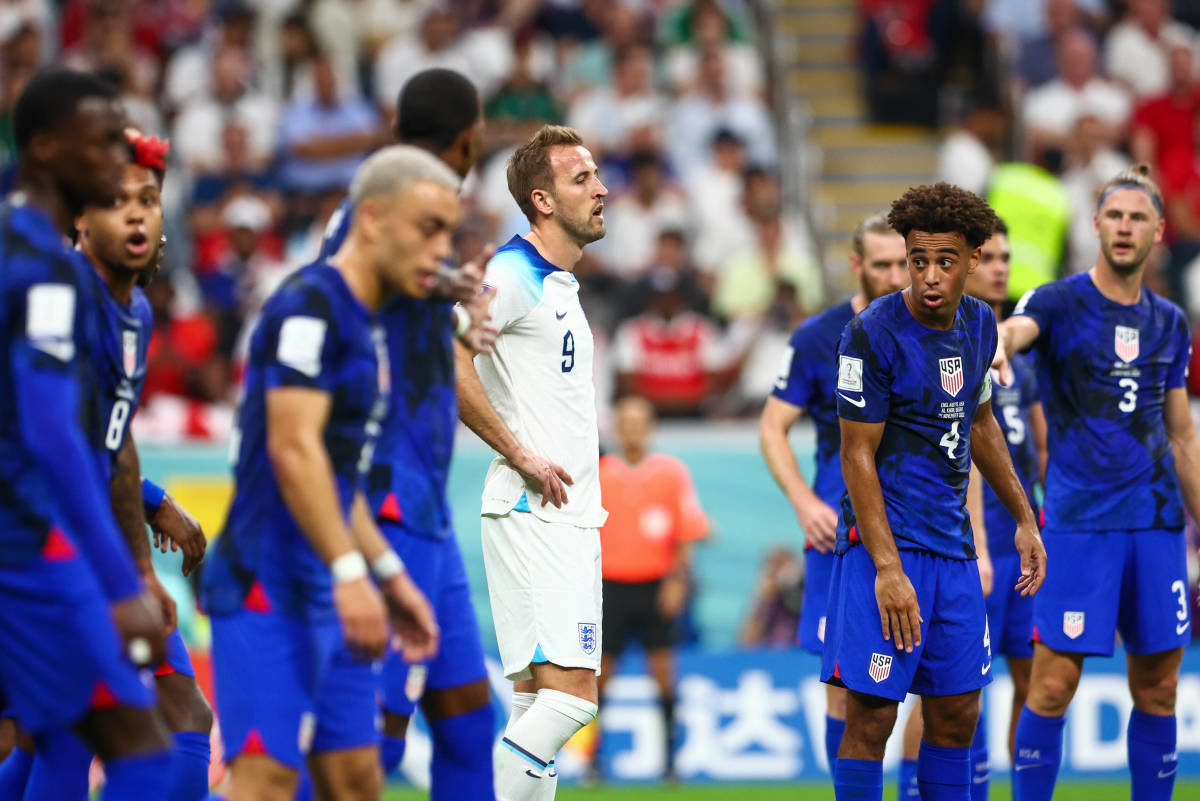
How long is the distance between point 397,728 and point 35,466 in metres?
1.85

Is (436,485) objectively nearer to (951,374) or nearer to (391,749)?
(391,749)

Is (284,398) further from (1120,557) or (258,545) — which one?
(1120,557)

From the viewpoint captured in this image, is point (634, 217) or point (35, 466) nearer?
point (35, 466)

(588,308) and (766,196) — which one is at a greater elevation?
(766,196)

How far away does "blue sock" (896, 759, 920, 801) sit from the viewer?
25.2 ft

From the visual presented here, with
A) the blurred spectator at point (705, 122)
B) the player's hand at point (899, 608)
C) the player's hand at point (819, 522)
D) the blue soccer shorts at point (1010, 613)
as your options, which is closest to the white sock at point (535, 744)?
the player's hand at point (899, 608)

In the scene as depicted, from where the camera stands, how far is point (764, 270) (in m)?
15.1

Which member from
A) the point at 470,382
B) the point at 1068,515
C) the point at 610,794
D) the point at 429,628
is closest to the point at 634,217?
the point at 610,794

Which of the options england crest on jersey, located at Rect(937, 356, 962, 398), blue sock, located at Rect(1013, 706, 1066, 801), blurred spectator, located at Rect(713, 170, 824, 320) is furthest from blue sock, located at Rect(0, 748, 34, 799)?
blurred spectator, located at Rect(713, 170, 824, 320)

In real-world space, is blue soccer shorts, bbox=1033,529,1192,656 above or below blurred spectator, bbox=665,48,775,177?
below

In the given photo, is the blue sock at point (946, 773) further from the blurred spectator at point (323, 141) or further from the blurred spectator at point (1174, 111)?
the blurred spectator at point (1174, 111)

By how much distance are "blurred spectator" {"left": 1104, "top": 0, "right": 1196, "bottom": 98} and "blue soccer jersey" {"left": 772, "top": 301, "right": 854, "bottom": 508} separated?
1001 cm

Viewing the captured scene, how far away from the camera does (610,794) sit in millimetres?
11312

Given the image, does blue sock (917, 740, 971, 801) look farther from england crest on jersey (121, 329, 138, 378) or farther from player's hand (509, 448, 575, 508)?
england crest on jersey (121, 329, 138, 378)
